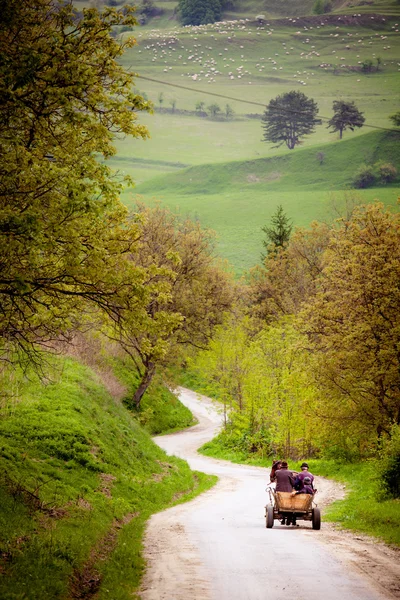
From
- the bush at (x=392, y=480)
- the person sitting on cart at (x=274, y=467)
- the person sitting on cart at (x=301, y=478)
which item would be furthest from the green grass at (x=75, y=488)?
the bush at (x=392, y=480)

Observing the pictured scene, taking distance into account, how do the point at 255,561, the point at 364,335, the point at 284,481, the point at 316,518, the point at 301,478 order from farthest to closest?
1. the point at 364,335
2. the point at 301,478
3. the point at 284,481
4. the point at 316,518
5. the point at 255,561

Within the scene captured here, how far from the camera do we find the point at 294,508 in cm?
1745

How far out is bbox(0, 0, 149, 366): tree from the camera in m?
11.0

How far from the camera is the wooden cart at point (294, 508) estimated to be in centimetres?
1727

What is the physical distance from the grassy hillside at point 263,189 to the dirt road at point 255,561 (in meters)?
88.6

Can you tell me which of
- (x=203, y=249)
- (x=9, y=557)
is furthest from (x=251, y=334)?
(x=9, y=557)

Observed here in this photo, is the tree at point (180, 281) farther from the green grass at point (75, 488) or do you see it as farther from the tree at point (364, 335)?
the tree at point (364, 335)

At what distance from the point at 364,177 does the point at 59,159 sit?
13715 centimetres

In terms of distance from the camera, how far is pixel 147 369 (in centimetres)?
4553

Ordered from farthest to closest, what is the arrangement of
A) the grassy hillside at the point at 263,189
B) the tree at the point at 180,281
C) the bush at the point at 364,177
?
the bush at the point at 364,177 < the grassy hillside at the point at 263,189 < the tree at the point at 180,281

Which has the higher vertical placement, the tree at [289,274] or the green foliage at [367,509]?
the tree at [289,274]

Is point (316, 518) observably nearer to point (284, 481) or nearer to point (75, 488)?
point (284, 481)

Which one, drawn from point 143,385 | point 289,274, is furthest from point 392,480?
point 289,274

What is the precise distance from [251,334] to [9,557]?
52.3 metres
